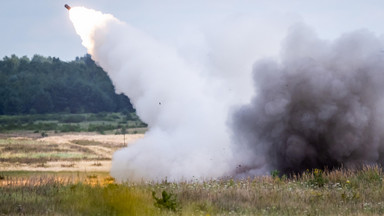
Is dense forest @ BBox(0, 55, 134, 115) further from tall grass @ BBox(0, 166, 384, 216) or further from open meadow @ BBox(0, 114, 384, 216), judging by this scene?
tall grass @ BBox(0, 166, 384, 216)

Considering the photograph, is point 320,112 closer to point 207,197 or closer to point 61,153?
point 207,197

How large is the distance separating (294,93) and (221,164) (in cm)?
565

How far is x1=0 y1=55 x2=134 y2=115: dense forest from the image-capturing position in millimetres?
113438

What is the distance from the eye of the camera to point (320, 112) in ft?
97.5

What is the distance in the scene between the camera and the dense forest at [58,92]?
113438mm

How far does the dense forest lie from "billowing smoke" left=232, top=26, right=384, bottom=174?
8538 centimetres

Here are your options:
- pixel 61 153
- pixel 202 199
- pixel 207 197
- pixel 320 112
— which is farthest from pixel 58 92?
pixel 202 199

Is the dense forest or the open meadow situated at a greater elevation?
the dense forest

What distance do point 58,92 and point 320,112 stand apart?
94.1 m

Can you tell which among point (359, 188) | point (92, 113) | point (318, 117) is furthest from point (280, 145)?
point (92, 113)

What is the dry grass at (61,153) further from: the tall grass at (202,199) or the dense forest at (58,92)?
the dense forest at (58,92)

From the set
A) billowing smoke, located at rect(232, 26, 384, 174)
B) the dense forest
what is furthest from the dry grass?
the dense forest

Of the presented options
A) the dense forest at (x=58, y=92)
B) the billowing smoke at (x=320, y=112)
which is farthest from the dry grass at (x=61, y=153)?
the dense forest at (x=58, y=92)

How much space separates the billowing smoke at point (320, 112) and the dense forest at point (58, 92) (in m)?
85.4
